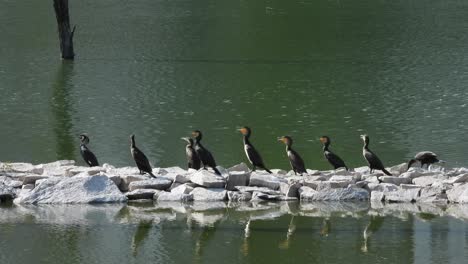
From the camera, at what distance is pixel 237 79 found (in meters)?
32.4

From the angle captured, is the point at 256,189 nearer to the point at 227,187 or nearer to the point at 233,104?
the point at 227,187

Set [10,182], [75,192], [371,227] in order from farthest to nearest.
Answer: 1. [10,182]
2. [75,192]
3. [371,227]

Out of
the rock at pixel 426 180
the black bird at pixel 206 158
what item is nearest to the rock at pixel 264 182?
the black bird at pixel 206 158

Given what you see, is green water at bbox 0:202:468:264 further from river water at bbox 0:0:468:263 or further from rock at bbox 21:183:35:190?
rock at bbox 21:183:35:190

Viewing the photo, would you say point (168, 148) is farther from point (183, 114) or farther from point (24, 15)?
point (24, 15)

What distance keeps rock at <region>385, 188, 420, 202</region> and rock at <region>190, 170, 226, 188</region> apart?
2760 mm

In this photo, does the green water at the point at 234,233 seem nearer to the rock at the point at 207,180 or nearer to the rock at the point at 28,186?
the rock at the point at 207,180

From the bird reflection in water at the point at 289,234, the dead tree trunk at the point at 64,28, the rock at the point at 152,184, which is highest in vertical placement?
the dead tree trunk at the point at 64,28

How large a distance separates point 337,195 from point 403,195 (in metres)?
1.10

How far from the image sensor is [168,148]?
22938 millimetres

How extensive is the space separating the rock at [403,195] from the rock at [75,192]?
14.3 ft

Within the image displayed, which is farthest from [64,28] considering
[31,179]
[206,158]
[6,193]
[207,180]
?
[207,180]

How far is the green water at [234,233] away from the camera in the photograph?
13.8 meters

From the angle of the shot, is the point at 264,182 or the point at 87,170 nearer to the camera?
the point at 264,182
